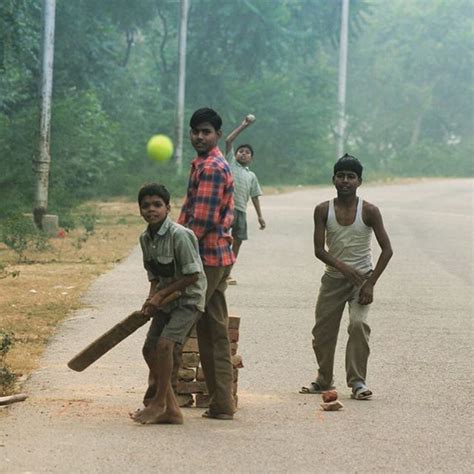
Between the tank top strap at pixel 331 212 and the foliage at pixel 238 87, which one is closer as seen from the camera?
the tank top strap at pixel 331 212

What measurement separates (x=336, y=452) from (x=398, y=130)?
77.0 metres

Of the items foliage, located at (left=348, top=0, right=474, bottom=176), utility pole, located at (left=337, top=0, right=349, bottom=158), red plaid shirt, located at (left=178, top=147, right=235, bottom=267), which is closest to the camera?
red plaid shirt, located at (left=178, top=147, right=235, bottom=267)

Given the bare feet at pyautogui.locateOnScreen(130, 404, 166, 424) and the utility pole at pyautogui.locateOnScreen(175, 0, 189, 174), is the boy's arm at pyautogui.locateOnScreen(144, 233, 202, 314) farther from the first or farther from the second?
the utility pole at pyautogui.locateOnScreen(175, 0, 189, 174)

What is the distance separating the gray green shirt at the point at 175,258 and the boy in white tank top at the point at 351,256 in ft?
5.28

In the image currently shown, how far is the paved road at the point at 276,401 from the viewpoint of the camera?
7.39 metres

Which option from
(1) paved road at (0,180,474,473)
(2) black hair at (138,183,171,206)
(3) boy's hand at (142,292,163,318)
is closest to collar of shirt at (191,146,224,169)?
(2) black hair at (138,183,171,206)

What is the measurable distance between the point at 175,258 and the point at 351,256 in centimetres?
193

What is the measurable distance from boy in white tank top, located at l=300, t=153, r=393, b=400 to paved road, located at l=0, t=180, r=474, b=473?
240 mm

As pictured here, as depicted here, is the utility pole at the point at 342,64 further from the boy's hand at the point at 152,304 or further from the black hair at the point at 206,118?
the boy's hand at the point at 152,304

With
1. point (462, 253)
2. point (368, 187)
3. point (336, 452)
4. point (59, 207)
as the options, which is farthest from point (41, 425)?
point (368, 187)

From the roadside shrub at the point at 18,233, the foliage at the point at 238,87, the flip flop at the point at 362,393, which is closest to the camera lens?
the flip flop at the point at 362,393

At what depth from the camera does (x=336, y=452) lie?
7.66 metres

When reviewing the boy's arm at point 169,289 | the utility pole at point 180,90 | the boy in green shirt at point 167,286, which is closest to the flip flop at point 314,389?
the boy in green shirt at point 167,286

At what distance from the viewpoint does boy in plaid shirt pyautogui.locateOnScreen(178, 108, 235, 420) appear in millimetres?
8422
